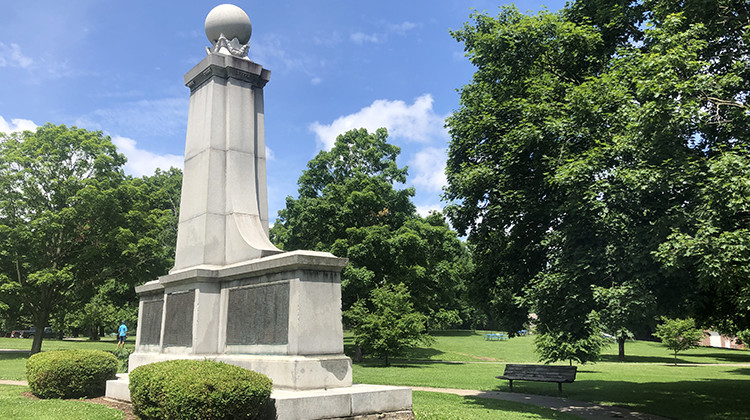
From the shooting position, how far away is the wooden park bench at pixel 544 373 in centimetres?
1698

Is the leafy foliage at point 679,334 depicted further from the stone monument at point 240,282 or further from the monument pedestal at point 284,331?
the monument pedestal at point 284,331

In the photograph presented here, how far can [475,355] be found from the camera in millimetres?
40750

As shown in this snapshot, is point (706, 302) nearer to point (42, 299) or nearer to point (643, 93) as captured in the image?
point (643, 93)

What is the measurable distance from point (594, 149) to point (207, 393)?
389 inches

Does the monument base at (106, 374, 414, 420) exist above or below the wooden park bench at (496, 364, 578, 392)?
above

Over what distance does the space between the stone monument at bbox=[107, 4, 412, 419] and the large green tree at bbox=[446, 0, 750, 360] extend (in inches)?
240

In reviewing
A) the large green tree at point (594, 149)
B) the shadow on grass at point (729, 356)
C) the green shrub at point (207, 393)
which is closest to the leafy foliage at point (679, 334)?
the shadow on grass at point (729, 356)

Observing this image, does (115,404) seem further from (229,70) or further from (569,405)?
(569,405)

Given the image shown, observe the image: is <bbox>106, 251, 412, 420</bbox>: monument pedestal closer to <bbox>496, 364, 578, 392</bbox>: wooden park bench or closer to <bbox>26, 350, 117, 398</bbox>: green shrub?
<bbox>26, 350, 117, 398</bbox>: green shrub

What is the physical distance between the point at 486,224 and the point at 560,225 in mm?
2353

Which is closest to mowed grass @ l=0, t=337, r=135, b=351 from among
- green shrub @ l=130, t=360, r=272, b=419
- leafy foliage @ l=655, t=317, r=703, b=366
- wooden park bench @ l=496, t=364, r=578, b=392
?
wooden park bench @ l=496, t=364, r=578, b=392

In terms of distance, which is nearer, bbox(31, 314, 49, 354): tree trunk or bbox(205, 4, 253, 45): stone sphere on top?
bbox(205, 4, 253, 45): stone sphere on top

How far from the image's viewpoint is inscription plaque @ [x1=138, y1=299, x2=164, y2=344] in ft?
41.7

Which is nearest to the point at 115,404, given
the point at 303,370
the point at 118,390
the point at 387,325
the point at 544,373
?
the point at 118,390
